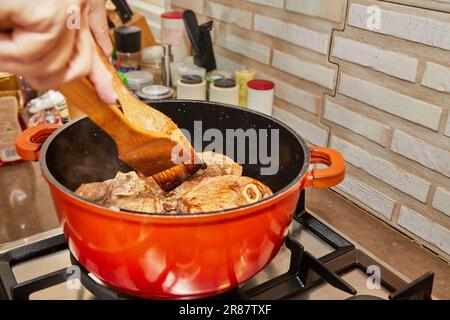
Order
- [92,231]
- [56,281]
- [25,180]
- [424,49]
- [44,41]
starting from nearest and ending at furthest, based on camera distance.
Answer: [44,41] → [92,231] → [56,281] → [424,49] → [25,180]

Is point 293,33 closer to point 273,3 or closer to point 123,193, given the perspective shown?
point 273,3

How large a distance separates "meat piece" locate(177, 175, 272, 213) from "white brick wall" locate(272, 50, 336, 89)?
465 millimetres

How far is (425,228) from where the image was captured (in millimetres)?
978

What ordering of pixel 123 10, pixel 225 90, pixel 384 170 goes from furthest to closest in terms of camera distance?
pixel 123 10, pixel 225 90, pixel 384 170

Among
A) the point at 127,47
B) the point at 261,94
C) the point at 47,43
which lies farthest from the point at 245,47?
the point at 47,43

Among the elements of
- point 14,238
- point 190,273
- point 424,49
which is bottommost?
point 14,238

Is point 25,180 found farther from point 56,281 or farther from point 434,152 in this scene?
point 434,152

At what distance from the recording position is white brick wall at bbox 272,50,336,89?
1.11 metres

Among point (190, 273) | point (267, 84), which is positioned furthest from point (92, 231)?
point (267, 84)

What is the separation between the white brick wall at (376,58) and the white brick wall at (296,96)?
0.14 metres

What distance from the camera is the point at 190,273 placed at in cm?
62

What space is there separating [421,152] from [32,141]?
0.74m

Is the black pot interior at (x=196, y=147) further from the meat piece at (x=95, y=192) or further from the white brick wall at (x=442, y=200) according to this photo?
the white brick wall at (x=442, y=200)
